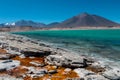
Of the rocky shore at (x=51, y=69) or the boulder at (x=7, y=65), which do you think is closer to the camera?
the rocky shore at (x=51, y=69)

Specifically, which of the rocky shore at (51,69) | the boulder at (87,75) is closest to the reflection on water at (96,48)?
the rocky shore at (51,69)

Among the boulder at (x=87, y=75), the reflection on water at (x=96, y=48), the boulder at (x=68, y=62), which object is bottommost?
the reflection on water at (x=96, y=48)

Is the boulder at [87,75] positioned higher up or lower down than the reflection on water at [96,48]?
higher up

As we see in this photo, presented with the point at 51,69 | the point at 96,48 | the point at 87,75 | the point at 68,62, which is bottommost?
the point at 96,48

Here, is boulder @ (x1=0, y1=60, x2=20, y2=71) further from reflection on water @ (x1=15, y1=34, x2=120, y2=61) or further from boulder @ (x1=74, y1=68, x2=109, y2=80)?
reflection on water @ (x1=15, y1=34, x2=120, y2=61)

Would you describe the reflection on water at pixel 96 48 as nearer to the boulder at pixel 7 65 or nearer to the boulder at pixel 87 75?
the boulder at pixel 87 75

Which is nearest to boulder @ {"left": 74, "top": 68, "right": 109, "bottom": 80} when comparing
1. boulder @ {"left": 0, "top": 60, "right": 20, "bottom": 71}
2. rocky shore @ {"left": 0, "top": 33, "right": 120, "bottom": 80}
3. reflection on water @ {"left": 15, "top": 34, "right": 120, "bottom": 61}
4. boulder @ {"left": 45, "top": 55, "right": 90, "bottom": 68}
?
rocky shore @ {"left": 0, "top": 33, "right": 120, "bottom": 80}

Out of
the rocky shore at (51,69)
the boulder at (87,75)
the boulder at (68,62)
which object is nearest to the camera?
the boulder at (87,75)

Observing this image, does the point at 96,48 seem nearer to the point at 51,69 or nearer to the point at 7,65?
the point at 51,69

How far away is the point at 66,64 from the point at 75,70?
5.69 ft

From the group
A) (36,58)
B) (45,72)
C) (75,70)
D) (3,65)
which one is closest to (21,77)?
(45,72)

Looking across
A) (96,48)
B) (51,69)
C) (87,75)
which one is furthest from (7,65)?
(96,48)

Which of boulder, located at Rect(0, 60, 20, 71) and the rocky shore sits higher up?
boulder, located at Rect(0, 60, 20, 71)

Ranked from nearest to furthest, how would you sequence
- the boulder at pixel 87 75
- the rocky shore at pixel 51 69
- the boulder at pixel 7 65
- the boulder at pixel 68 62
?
the boulder at pixel 87 75, the rocky shore at pixel 51 69, the boulder at pixel 7 65, the boulder at pixel 68 62
